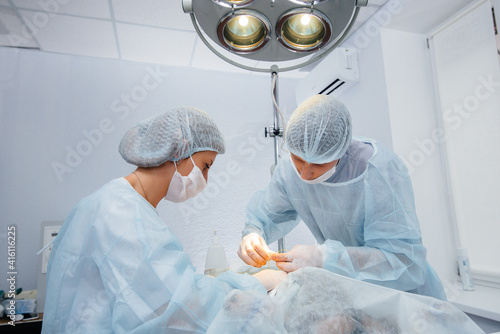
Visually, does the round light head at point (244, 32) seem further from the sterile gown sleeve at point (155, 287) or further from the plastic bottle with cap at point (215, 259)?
the plastic bottle with cap at point (215, 259)

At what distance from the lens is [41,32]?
6.03ft

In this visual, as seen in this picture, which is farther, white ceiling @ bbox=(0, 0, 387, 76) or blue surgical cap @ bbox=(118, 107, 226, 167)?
white ceiling @ bbox=(0, 0, 387, 76)

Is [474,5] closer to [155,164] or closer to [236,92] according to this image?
[236,92]

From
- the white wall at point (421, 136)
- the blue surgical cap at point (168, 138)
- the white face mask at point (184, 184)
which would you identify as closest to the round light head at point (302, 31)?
the blue surgical cap at point (168, 138)

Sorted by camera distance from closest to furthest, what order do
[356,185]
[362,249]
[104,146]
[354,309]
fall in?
[354,309] < [362,249] < [356,185] < [104,146]

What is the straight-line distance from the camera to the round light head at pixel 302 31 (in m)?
0.87

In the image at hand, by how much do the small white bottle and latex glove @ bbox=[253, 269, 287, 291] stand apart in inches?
47.0

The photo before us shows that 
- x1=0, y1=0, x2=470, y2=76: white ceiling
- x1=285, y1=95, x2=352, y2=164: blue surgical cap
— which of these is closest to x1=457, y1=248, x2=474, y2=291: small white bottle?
x1=285, y1=95, x2=352, y2=164: blue surgical cap

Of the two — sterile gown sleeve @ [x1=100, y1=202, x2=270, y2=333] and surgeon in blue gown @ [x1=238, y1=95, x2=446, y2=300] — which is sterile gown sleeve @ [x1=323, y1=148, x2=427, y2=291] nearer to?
surgeon in blue gown @ [x1=238, y1=95, x2=446, y2=300]

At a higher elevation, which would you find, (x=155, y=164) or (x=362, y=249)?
(x=155, y=164)

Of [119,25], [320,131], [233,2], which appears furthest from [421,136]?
[119,25]

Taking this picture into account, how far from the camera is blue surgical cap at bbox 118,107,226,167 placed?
3.03ft

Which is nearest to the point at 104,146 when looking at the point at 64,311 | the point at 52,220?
the point at 52,220

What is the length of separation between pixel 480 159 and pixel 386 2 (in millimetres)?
1033
